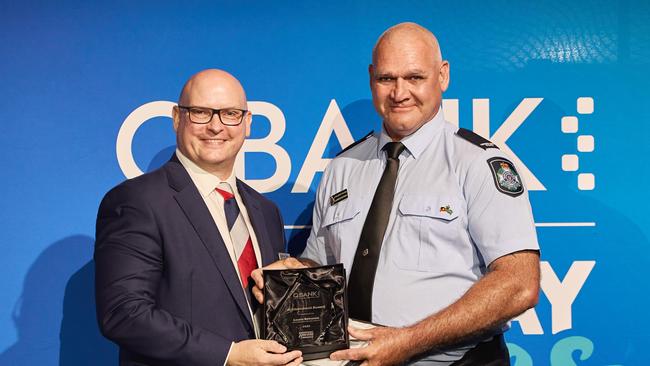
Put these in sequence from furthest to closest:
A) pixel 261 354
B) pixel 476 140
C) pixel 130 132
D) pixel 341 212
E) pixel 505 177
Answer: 1. pixel 130 132
2. pixel 341 212
3. pixel 476 140
4. pixel 505 177
5. pixel 261 354

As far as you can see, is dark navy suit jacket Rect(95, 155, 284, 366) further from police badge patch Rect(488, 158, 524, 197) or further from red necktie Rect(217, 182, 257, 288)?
police badge patch Rect(488, 158, 524, 197)

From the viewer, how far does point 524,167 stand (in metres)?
2.60

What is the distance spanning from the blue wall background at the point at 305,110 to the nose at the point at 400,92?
63 cm

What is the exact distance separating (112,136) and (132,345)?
1188 millimetres

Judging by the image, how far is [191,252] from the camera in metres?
1.81

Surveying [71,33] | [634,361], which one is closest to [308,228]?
[71,33]

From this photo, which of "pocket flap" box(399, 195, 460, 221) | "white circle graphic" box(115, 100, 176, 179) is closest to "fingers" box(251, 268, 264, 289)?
"pocket flap" box(399, 195, 460, 221)

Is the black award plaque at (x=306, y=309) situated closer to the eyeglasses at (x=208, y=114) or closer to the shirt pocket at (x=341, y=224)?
the shirt pocket at (x=341, y=224)

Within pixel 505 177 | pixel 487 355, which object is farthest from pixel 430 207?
pixel 487 355

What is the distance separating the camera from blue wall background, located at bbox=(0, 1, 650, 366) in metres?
2.59

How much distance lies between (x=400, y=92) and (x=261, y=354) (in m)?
0.91

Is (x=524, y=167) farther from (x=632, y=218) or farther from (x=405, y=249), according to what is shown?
(x=405, y=249)

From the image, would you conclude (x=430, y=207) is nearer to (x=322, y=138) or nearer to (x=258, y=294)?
(x=258, y=294)

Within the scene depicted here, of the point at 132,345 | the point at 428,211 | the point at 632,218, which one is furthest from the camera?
the point at 632,218
